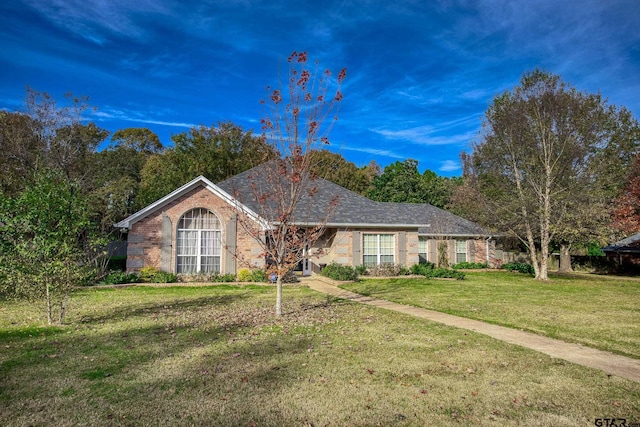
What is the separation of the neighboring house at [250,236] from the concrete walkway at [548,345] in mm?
4348

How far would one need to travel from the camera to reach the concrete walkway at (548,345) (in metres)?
5.88

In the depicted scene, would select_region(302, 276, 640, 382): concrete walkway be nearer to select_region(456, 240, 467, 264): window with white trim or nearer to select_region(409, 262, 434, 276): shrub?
select_region(409, 262, 434, 276): shrub

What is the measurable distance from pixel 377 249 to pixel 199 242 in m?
9.13

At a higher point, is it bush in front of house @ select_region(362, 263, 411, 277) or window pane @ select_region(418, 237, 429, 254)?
window pane @ select_region(418, 237, 429, 254)

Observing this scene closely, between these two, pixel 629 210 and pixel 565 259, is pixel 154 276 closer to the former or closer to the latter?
pixel 629 210

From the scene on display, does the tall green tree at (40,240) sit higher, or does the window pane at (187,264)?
the tall green tree at (40,240)

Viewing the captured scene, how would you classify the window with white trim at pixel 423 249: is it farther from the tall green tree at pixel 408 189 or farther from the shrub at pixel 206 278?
the tall green tree at pixel 408 189

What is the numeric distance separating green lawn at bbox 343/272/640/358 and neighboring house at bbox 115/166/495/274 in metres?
3.47

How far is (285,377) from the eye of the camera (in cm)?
534

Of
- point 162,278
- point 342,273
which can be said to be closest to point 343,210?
point 342,273

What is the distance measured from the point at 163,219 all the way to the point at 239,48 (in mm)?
7775

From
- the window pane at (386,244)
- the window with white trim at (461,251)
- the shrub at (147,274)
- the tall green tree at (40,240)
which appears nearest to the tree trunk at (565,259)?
the window with white trim at (461,251)

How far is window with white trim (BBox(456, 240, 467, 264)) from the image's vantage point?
27.2 meters

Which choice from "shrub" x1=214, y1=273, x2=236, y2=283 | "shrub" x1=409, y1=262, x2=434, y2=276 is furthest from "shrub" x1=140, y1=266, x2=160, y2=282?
"shrub" x1=409, y1=262, x2=434, y2=276
